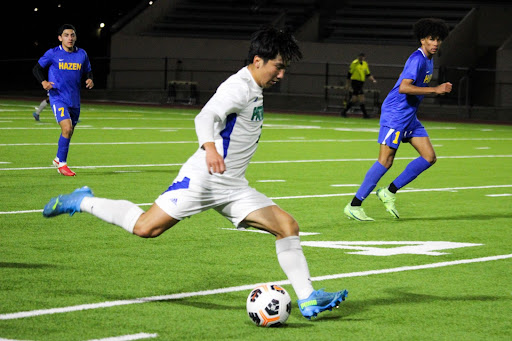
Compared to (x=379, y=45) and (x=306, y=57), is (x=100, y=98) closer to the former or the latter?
(x=306, y=57)

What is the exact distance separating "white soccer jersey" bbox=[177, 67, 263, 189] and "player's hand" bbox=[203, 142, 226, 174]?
0.24m

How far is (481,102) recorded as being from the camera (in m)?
38.1

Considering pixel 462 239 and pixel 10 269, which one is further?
pixel 462 239

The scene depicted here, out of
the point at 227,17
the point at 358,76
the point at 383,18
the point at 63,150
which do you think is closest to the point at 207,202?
the point at 63,150

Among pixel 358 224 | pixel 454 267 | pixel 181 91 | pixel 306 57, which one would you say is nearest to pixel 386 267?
pixel 454 267

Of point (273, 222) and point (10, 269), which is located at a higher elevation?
point (273, 222)

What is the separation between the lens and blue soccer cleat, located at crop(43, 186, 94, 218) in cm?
699

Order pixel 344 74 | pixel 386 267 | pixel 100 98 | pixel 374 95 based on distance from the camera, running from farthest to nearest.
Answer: pixel 100 98 < pixel 344 74 < pixel 374 95 < pixel 386 267

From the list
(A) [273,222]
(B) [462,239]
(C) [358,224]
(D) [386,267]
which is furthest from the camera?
(C) [358,224]

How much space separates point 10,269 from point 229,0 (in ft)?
132

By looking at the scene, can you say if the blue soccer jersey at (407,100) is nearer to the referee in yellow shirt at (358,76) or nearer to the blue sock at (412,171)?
the blue sock at (412,171)

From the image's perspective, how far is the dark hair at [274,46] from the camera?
20.9 ft

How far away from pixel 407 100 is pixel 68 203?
5006 mm

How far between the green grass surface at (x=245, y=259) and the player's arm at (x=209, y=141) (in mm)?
924
